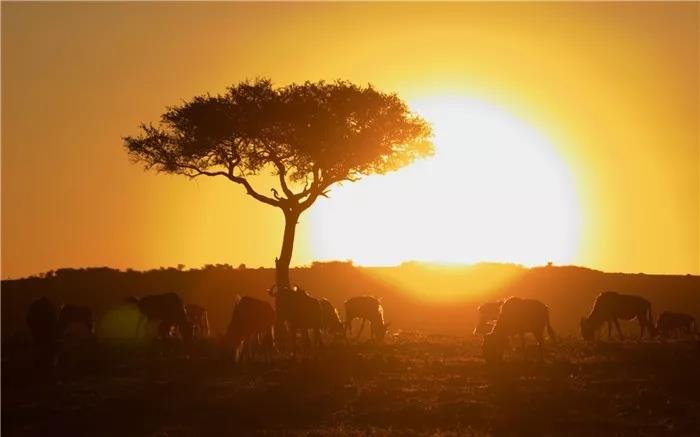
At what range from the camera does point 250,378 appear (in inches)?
1292

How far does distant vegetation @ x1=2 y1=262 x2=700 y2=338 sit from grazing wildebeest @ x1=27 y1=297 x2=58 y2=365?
24.2 metres

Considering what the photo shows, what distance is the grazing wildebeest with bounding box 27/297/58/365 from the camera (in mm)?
37412

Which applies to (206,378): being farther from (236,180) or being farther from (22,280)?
(22,280)

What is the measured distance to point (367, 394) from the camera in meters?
30.0

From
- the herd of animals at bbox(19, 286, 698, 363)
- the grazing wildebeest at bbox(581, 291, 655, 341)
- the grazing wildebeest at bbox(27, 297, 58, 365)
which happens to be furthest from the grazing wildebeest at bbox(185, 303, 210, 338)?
the grazing wildebeest at bbox(581, 291, 655, 341)

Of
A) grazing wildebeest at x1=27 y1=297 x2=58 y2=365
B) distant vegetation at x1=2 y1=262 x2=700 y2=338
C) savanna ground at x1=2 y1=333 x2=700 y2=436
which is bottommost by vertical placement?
savanna ground at x1=2 y1=333 x2=700 y2=436

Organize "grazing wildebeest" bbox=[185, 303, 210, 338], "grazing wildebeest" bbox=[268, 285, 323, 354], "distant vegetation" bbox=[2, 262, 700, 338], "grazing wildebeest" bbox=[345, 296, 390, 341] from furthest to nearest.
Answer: "distant vegetation" bbox=[2, 262, 700, 338]
"grazing wildebeest" bbox=[185, 303, 210, 338]
"grazing wildebeest" bbox=[345, 296, 390, 341]
"grazing wildebeest" bbox=[268, 285, 323, 354]

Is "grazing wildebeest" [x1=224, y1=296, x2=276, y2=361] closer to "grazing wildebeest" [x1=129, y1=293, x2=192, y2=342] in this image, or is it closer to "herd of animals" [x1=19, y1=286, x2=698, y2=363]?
"herd of animals" [x1=19, y1=286, x2=698, y2=363]

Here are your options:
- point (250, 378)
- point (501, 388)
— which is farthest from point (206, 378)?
point (501, 388)

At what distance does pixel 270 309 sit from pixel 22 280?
4193 cm

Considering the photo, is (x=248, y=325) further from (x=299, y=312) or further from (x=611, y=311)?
(x=611, y=311)

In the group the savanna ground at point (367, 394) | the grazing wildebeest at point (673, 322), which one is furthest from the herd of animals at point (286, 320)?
the grazing wildebeest at point (673, 322)

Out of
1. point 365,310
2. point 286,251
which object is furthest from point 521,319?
point 286,251

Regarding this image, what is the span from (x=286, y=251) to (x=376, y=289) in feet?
113
